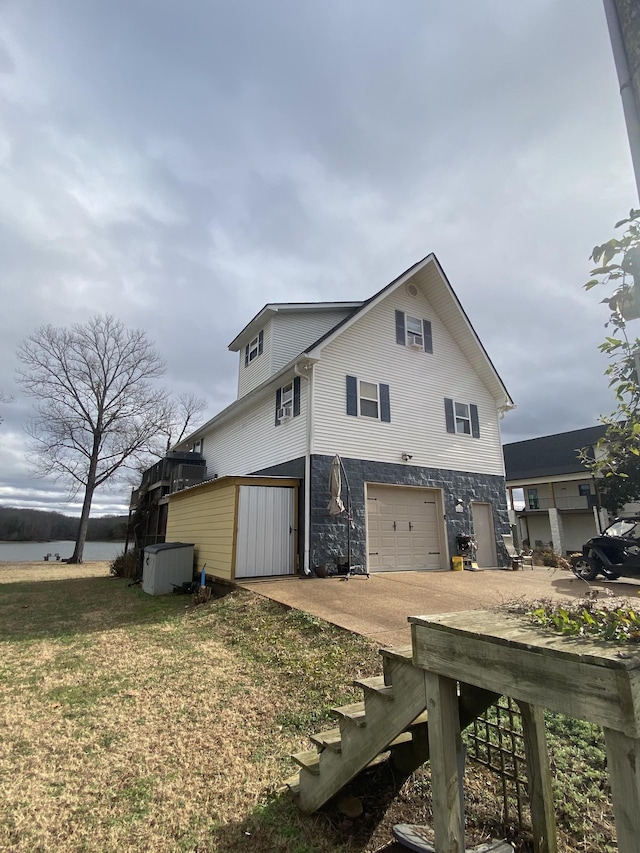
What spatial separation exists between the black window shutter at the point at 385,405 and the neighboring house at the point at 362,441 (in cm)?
4

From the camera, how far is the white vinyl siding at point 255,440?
1073cm

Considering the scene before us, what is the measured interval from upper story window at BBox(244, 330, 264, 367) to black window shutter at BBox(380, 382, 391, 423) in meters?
4.41

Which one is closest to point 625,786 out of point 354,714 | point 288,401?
point 354,714

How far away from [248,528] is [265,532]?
458mm

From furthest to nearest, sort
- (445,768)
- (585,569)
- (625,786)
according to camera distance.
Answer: (585,569) < (445,768) < (625,786)

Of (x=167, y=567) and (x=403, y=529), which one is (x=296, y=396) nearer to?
(x=403, y=529)

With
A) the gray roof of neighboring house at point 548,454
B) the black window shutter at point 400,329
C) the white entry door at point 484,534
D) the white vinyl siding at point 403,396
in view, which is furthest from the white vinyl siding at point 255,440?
the gray roof of neighboring house at point 548,454

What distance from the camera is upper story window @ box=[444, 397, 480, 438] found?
520 inches

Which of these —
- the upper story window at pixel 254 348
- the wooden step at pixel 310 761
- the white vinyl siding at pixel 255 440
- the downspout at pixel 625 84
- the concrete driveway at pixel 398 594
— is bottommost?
the wooden step at pixel 310 761

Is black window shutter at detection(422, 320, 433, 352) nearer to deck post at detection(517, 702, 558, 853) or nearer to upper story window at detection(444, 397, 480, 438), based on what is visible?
upper story window at detection(444, 397, 480, 438)

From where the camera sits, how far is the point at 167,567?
10016 mm

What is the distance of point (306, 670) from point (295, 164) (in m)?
7.93

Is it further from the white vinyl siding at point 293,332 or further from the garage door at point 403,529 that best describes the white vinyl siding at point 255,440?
the garage door at point 403,529

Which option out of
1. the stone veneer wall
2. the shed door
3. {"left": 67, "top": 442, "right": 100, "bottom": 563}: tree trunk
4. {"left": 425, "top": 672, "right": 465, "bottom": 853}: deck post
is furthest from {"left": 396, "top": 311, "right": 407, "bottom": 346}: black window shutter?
{"left": 67, "top": 442, "right": 100, "bottom": 563}: tree trunk
